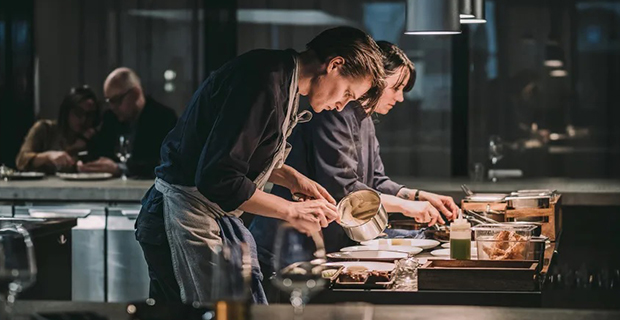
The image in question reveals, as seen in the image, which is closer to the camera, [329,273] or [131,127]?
[329,273]

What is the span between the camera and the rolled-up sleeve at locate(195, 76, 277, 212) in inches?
112

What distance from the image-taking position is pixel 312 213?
3010mm

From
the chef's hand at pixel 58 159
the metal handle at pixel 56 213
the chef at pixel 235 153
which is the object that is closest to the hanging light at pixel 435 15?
the chef at pixel 235 153

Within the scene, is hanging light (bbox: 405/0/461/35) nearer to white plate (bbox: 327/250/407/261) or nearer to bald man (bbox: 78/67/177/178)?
white plate (bbox: 327/250/407/261)

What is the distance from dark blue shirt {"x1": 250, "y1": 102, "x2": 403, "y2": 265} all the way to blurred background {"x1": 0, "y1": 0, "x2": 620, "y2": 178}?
290 cm

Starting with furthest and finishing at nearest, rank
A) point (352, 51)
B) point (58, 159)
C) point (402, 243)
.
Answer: point (58, 159)
point (402, 243)
point (352, 51)

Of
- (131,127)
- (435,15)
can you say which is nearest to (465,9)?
(435,15)

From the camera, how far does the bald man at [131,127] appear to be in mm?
6301

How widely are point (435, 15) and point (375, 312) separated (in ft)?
6.12

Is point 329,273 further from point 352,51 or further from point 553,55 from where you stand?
point 553,55

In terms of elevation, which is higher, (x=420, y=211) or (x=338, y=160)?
→ (x=338, y=160)

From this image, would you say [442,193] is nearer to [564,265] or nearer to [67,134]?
[564,265]

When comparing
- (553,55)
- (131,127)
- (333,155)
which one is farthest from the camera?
(553,55)

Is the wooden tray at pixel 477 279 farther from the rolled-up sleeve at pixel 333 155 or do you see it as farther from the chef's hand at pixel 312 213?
the rolled-up sleeve at pixel 333 155
